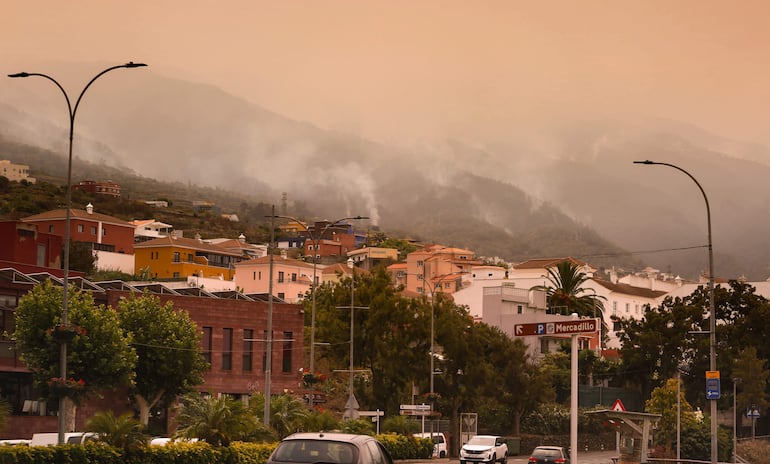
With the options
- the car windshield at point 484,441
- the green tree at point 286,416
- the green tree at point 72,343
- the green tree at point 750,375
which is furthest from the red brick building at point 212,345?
the green tree at point 750,375

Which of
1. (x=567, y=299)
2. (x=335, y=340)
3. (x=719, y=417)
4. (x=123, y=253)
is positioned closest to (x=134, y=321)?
(x=335, y=340)

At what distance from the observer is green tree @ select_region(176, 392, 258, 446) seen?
4362 cm

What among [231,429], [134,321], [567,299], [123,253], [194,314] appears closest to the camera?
[231,429]

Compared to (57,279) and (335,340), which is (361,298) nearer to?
(335,340)

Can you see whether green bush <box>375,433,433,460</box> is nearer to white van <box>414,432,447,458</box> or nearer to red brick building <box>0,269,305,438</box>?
white van <box>414,432,447,458</box>

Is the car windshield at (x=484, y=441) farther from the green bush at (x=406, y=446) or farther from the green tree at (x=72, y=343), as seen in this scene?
the green tree at (x=72, y=343)

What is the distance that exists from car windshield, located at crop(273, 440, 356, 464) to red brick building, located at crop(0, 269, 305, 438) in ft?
137

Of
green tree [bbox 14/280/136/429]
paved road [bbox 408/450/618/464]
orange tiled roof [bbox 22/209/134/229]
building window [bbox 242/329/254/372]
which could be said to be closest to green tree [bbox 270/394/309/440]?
paved road [bbox 408/450/618/464]

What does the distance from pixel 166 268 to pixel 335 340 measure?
88299mm

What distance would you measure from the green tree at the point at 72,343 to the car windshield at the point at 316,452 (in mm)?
38969

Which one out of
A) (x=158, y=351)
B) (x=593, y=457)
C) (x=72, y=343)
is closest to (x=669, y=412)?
(x=593, y=457)

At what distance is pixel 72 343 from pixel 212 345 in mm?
17168

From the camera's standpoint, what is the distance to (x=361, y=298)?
271ft

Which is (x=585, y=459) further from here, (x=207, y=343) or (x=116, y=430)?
(x=116, y=430)
